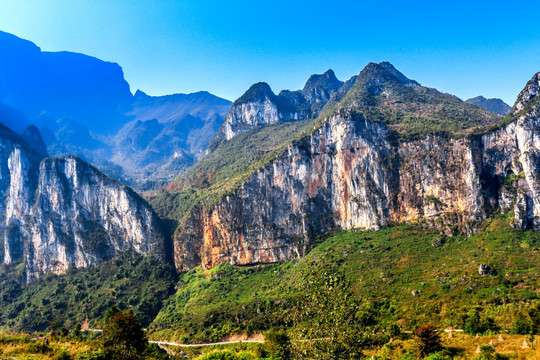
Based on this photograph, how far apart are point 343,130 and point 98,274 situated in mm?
115854

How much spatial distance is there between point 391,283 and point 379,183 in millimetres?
41050

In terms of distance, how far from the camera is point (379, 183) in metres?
107

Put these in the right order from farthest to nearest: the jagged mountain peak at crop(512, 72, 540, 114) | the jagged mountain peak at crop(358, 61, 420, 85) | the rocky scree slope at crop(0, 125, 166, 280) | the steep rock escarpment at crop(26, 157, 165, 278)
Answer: the jagged mountain peak at crop(358, 61, 420, 85) < the rocky scree slope at crop(0, 125, 166, 280) < the steep rock escarpment at crop(26, 157, 165, 278) < the jagged mountain peak at crop(512, 72, 540, 114)

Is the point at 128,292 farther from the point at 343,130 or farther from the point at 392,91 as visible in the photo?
the point at 392,91

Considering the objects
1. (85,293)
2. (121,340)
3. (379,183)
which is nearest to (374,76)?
(379,183)

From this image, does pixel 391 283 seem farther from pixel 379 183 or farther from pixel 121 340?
pixel 121 340

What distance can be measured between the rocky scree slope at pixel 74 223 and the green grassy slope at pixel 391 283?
41.6m

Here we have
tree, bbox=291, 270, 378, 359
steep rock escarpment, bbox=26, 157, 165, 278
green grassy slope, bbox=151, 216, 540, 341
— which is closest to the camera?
tree, bbox=291, 270, 378, 359

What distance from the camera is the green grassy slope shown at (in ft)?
197

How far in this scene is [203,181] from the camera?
540 feet

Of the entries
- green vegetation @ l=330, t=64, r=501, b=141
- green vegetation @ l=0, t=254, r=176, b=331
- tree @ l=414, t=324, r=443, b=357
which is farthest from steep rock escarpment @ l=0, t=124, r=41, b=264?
tree @ l=414, t=324, r=443, b=357

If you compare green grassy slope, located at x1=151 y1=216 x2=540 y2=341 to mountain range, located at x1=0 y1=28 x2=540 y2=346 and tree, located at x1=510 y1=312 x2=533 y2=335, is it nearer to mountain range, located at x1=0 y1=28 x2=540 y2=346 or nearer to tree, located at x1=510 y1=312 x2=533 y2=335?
mountain range, located at x1=0 y1=28 x2=540 y2=346

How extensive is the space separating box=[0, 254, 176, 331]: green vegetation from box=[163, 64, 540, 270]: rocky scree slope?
51.2 feet

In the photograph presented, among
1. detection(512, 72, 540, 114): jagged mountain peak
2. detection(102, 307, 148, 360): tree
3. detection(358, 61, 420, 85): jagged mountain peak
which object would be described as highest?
detection(358, 61, 420, 85): jagged mountain peak
